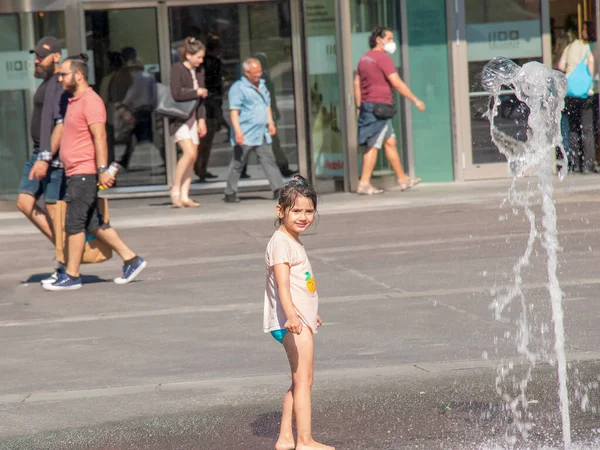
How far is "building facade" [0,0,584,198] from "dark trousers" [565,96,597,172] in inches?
28.8

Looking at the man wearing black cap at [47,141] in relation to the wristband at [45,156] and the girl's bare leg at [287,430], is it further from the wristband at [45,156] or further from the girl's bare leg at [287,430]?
the girl's bare leg at [287,430]

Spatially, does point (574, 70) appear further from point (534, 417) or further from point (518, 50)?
point (534, 417)

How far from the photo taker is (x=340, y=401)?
5.74 m

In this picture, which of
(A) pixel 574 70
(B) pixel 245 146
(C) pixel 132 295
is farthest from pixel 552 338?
(A) pixel 574 70

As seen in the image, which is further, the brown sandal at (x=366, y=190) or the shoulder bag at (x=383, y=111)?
the brown sandal at (x=366, y=190)

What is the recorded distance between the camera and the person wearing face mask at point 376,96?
48.3 ft

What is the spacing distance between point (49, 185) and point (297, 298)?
17.3 ft

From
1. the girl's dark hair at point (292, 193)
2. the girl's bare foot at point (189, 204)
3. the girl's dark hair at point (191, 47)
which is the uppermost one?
the girl's dark hair at point (191, 47)

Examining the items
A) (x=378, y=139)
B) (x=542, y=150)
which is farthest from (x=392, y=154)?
(x=542, y=150)

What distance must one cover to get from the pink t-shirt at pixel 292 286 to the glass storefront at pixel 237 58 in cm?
1170

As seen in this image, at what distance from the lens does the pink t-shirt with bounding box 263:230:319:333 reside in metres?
4.89

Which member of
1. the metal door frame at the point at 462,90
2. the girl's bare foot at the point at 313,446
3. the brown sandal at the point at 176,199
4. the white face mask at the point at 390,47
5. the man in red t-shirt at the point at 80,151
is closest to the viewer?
the girl's bare foot at the point at 313,446

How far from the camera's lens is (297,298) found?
4902mm

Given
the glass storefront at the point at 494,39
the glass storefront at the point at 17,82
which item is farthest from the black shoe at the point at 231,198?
the glass storefront at the point at 494,39
